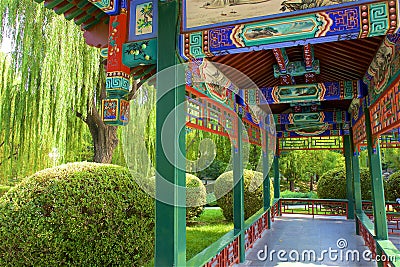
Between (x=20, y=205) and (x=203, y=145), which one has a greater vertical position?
(x=203, y=145)

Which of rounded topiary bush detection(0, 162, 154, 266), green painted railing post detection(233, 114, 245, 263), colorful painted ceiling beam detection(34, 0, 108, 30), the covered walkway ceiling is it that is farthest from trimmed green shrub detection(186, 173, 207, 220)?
colorful painted ceiling beam detection(34, 0, 108, 30)

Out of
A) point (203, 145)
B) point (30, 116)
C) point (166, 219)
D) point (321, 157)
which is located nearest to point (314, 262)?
point (166, 219)

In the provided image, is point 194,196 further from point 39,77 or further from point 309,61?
point 309,61

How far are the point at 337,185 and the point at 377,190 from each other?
21.9ft

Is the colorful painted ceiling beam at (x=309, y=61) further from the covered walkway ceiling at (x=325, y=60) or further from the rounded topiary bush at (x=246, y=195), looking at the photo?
the rounded topiary bush at (x=246, y=195)

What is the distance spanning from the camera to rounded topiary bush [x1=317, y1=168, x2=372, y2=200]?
416 inches

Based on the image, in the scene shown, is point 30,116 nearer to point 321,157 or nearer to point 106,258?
point 106,258

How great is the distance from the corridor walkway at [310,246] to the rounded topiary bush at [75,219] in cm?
208

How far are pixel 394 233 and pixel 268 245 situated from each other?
3448 millimetres

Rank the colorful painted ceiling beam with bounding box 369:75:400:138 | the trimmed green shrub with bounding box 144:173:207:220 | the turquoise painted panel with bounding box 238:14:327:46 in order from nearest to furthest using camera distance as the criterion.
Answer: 1. the turquoise painted panel with bounding box 238:14:327:46
2. the colorful painted ceiling beam with bounding box 369:75:400:138
3. the trimmed green shrub with bounding box 144:173:207:220

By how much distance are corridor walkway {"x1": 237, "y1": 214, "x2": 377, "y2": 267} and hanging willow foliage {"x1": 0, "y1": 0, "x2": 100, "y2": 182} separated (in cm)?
484

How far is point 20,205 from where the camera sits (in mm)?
3900

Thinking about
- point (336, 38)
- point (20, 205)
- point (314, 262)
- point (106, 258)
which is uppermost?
point (336, 38)

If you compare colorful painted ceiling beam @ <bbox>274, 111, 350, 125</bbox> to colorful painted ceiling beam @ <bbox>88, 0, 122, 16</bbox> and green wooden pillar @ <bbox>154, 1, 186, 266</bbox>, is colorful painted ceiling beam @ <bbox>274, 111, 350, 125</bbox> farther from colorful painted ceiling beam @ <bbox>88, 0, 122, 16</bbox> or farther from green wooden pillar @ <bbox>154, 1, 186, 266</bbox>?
colorful painted ceiling beam @ <bbox>88, 0, 122, 16</bbox>
